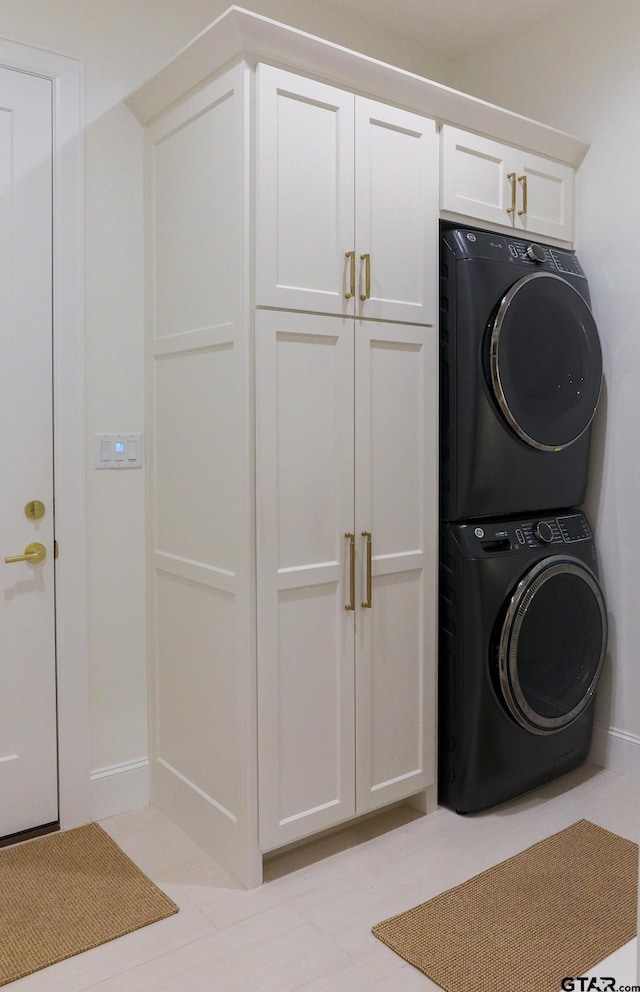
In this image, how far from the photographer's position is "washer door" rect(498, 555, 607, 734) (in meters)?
2.38

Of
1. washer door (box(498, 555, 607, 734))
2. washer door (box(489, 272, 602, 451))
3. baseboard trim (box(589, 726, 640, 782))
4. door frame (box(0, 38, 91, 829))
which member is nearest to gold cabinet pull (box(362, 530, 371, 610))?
washer door (box(498, 555, 607, 734))

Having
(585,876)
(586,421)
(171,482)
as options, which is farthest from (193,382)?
(585,876)

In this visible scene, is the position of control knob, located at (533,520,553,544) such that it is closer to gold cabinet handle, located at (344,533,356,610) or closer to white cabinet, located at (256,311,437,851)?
white cabinet, located at (256,311,437,851)

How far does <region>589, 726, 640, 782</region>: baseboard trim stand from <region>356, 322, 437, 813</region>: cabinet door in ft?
2.47

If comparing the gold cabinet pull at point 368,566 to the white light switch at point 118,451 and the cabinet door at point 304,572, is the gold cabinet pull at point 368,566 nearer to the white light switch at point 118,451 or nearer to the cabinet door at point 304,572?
the cabinet door at point 304,572

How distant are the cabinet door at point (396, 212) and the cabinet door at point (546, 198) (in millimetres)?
440

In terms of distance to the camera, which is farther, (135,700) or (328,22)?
(328,22)

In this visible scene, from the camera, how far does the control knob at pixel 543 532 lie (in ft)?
8.24

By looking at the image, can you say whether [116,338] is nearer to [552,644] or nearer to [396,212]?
[396,212]

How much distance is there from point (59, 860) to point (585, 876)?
145 cm

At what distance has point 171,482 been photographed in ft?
7.66

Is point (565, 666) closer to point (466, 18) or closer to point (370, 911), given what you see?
point (370, 911)

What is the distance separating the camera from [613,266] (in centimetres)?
270

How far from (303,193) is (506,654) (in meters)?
1.46
